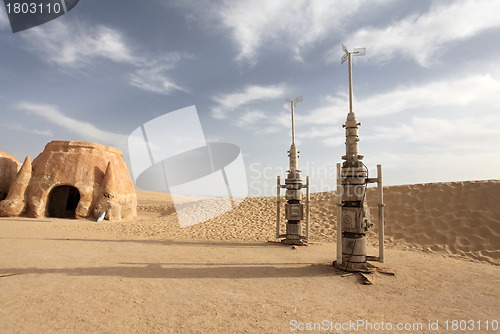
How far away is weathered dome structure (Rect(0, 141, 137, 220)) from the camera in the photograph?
15586mm

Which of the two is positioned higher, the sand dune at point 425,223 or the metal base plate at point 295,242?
the sand dune at point 425,223

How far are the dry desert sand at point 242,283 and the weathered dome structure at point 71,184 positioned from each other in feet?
16.8

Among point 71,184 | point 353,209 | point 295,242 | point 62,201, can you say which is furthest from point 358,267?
point 62,201

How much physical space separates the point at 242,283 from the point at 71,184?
49.7 feet

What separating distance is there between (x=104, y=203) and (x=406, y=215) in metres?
16.0

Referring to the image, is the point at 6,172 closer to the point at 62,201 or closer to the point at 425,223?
the point at 62,201

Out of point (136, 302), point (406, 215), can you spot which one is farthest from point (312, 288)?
point (406, 215)

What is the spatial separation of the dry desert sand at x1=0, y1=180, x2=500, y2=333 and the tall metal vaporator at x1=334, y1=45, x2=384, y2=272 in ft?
1.63

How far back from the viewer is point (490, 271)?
6383mm

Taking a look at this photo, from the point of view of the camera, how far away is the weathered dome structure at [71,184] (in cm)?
1559

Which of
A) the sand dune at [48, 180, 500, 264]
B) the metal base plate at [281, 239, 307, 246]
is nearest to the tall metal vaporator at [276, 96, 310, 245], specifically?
the metal base plate at [281, 239, 307, 246]

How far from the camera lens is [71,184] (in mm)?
16156

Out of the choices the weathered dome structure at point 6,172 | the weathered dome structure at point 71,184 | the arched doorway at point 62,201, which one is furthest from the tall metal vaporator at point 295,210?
the weathered dome structure at point 6,172

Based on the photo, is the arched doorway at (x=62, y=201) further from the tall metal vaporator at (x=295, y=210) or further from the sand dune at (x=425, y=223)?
the tall metal vaporator at (x=295, y=210)
